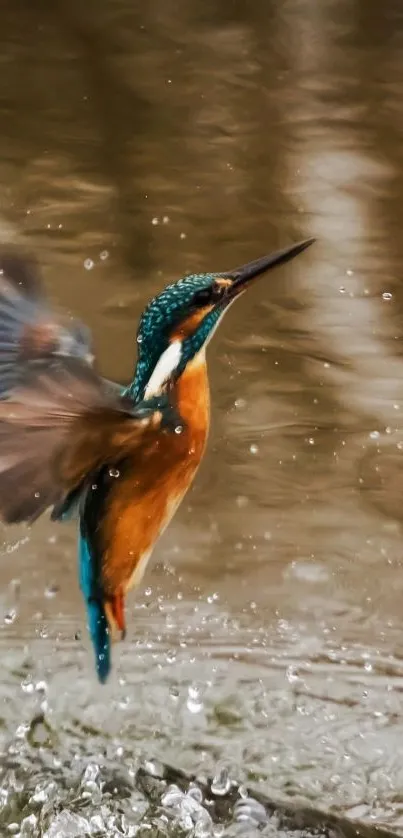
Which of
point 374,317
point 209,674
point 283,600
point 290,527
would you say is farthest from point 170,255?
point 209,674

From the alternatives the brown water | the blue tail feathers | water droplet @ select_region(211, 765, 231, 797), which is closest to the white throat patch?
the blue tail feathers

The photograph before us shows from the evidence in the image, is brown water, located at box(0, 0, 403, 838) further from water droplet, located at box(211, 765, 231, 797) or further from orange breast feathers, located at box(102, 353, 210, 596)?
orange breast feathers, located at box(102, 353, 210, 596)

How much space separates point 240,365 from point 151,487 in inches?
37.2

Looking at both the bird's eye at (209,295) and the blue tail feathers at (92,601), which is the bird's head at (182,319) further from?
the blue tail feathers at (92,601)

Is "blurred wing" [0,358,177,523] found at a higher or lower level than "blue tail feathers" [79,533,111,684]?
higher

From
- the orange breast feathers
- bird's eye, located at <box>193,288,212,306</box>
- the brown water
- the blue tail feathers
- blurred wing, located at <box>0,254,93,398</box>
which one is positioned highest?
bird's eye, located at <box>193,288,212,306</box>

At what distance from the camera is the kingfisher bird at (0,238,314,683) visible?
566mm

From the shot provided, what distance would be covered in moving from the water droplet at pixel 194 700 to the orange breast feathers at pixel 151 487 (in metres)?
0.43

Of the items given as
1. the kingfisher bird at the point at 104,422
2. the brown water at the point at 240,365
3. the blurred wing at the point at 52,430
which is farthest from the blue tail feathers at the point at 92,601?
the brown water at the point at 240,365

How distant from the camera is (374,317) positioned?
1.72 meters

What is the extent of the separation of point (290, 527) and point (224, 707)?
0.34 m

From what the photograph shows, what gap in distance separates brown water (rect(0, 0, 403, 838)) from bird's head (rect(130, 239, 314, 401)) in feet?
1.22

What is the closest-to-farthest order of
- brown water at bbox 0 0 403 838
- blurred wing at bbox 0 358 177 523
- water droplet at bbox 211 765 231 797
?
blurred wing at bbox 0 358 177 523
water droplet at bbox 211 765 231 797
brown water at bbox 0 0 403 838

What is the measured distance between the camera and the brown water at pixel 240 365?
1059 millimetres
